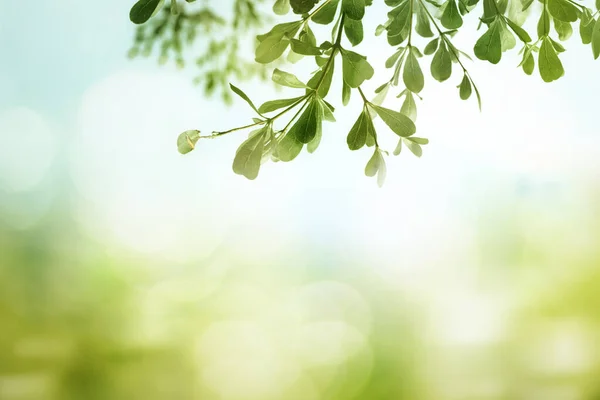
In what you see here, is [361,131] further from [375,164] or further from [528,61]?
[528,61]

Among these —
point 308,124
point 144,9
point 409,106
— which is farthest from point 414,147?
point 144,9

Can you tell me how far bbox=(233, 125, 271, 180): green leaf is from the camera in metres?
0.38

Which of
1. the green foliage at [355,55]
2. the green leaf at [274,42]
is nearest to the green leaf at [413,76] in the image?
the green foliage at [355,55]

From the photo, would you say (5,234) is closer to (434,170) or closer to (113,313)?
(113,313)

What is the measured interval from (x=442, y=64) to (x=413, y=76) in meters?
0.03

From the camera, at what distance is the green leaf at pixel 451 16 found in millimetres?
438

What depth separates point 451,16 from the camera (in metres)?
0.44

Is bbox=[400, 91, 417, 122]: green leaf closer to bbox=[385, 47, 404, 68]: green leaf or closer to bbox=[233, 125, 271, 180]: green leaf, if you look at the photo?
bbox=[385, 47, 404, 68]: green leaf

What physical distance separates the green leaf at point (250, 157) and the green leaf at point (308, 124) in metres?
0.02

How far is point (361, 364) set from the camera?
213cm

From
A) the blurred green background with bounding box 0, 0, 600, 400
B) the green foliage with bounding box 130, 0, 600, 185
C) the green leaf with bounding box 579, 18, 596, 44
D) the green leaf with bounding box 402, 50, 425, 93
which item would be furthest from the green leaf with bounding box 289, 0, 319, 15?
the blurred green background with bounding box 0, 0, 600, 400

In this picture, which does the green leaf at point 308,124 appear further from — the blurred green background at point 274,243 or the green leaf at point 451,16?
the blurred green background at point 274,243

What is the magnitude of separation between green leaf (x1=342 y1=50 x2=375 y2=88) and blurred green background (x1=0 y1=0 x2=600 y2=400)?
1705 mm

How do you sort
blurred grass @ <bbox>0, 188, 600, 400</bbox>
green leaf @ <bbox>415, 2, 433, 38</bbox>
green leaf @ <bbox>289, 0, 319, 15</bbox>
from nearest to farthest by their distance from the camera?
green leaf @ <bbox>289, 0, 319, 15</bbox>, green leaf @ <bbox>415, 2, 433, 38</bbox>, blurred grass @ <bbox>0, 188, 600, 400</bbox>
